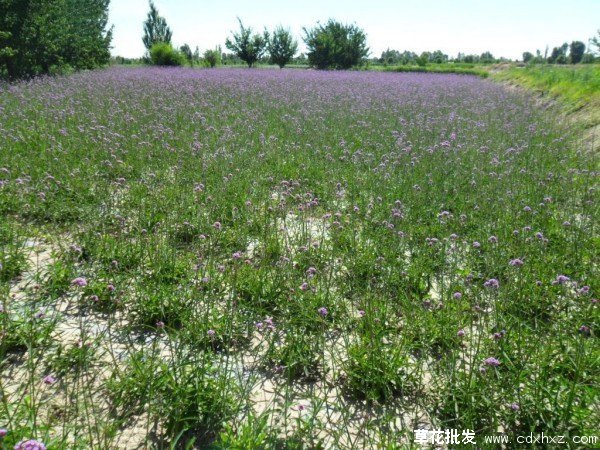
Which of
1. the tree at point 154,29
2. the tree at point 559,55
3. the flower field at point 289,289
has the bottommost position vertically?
the flower field at point 289,289

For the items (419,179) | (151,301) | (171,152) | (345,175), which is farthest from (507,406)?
(171,152)

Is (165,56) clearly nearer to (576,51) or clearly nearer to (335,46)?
(335,46)

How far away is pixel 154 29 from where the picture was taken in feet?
143

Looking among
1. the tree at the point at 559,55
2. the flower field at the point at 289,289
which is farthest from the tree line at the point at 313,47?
the tree at the point at 559,55

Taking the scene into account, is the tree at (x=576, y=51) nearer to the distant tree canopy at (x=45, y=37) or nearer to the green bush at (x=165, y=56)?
the green bush at (x=165, y=56)

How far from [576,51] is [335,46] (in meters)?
57.3

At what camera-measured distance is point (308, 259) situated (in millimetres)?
4066

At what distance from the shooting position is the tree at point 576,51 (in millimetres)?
68875

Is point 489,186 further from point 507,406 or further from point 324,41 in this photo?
point 324,41

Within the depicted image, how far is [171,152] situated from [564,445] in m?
6.39

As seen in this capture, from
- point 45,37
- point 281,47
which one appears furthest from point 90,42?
point 281,47

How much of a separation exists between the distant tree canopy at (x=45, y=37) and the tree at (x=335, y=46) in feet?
67.0

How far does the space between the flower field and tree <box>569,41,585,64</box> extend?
249 feet

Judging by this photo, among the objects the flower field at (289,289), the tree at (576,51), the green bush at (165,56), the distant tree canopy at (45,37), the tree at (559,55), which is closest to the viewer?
the flower field at (289,289)
